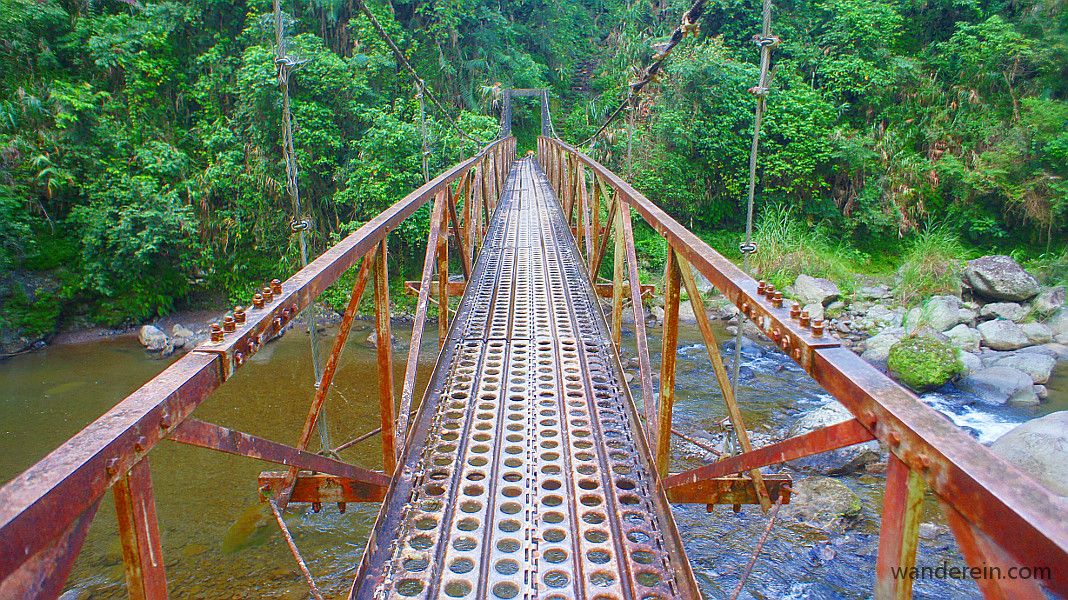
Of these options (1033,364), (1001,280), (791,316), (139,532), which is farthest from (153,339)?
(1001,280)

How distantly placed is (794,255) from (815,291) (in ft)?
3.32

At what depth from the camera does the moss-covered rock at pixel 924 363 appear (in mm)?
6918

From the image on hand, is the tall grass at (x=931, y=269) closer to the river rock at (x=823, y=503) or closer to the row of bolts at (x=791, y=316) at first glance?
the river rock at (x=823, y=503)

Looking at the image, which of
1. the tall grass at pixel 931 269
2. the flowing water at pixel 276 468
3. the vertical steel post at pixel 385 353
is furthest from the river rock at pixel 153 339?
the tall grass at pixel 931 269

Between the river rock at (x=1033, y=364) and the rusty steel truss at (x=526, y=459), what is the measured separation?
6255 mm

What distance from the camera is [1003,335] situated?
8172mm

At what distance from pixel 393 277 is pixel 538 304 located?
7952 millimetres

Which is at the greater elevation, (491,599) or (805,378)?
(491,599)

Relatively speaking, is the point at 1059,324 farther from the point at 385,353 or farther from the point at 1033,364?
the point at 385,353

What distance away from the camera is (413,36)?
43.3 ft

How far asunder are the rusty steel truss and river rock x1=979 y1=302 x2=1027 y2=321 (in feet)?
26.2

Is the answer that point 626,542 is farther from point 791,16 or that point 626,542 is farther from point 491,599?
point 791,16

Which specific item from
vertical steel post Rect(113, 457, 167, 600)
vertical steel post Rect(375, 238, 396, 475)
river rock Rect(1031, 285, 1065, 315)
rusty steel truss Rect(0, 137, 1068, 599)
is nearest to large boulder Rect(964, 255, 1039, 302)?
river rock Rect(1031, 285, 1065, 315)

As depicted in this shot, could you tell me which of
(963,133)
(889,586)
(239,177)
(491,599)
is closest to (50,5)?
(239,177)
